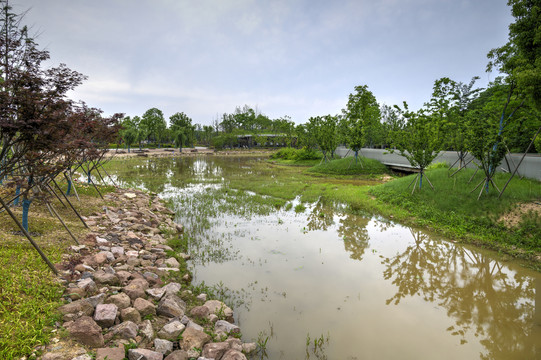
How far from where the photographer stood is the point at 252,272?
836cm

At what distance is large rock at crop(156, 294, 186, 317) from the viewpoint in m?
5.61

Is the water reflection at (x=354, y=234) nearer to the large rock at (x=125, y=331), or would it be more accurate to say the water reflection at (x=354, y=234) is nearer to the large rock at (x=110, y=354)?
the large rock at (x=125, y=331)

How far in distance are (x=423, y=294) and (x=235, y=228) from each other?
25.2ft

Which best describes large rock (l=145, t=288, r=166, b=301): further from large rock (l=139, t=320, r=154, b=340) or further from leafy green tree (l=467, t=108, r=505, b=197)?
leafy green tree (l=467, t=108, r=505, b=197)

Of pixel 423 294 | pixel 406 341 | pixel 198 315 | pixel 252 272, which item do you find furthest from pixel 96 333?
pixel 423 294

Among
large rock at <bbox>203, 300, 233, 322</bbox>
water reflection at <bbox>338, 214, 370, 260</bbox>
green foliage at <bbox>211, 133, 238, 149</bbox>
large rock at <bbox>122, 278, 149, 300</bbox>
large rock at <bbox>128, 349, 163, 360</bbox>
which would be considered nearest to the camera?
large rock at <bbox>128, 349, 163, 360</bbox>

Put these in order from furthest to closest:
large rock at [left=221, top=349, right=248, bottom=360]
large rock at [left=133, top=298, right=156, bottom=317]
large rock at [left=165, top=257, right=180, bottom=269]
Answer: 1. large rock at [left=165, top=257, right=180, bottom=269]
2. large rock at [left=133, top=298, right=156, bottom=317]
3. large rock at [left=221, top=349, right=248, bottom=360]

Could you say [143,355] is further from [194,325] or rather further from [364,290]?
[364,290]

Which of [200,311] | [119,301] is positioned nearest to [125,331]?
[119,301]

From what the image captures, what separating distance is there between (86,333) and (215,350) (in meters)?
2.12

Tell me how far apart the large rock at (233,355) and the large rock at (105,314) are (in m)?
2.20

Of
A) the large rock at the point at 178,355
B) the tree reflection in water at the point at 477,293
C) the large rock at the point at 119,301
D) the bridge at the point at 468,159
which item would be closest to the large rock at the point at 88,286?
the large rock at the point at 119,301

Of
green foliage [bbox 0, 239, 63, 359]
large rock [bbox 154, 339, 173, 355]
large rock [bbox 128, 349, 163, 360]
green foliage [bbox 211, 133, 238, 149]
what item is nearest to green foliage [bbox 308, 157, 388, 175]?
large rock [bbox 154, 339, 173, 355]

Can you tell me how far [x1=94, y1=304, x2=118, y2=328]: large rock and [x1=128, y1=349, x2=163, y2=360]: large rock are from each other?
959mm
